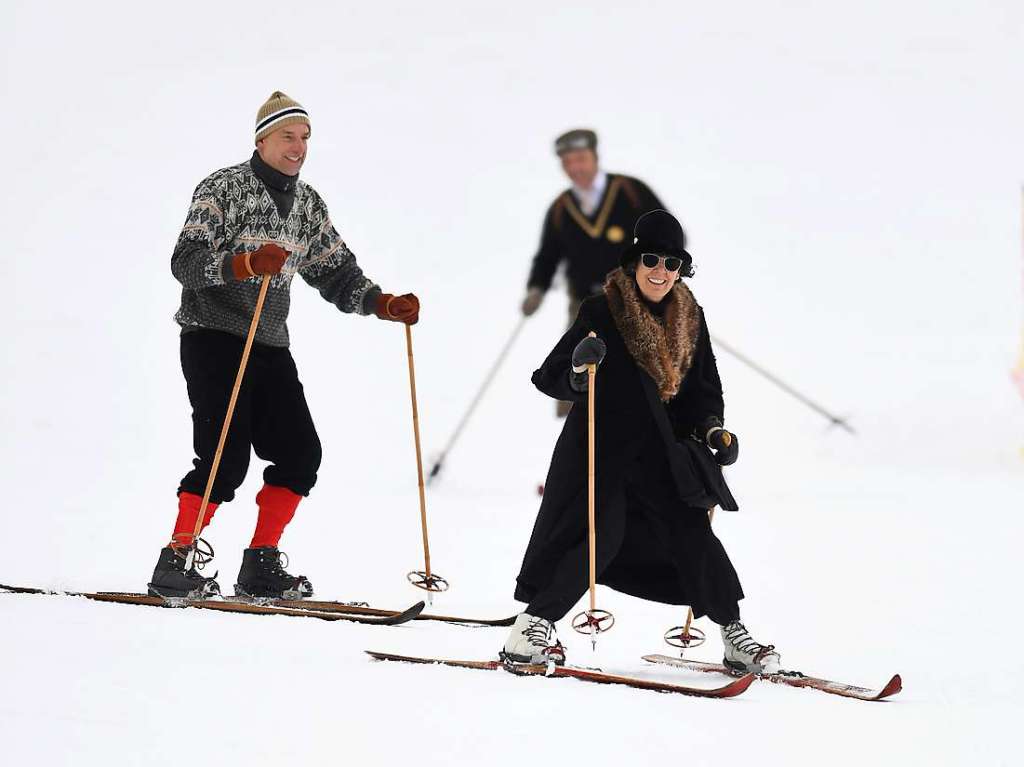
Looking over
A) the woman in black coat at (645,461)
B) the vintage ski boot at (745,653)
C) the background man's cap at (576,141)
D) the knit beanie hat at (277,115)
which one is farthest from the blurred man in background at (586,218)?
the vintage ski boot at (745,653)

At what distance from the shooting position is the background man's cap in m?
6.96

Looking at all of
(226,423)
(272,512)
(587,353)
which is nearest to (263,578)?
(272,512)

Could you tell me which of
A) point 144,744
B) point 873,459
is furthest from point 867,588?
point 873,459

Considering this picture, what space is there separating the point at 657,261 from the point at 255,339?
1.26 metres

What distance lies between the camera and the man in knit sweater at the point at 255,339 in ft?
14.0

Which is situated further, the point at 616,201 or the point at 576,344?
the point at 616,201

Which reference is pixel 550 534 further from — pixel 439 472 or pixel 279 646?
pixel 439 472

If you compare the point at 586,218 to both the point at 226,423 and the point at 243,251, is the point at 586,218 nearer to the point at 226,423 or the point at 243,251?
the point at 243,251

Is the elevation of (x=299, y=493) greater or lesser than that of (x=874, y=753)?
greater

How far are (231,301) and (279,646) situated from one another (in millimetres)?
1108

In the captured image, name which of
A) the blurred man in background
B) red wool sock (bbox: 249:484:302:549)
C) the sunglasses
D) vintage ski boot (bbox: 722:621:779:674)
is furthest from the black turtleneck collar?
the blurred man in background

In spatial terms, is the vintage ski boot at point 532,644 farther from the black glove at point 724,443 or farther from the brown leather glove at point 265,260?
the brown leather glove at point 265,260

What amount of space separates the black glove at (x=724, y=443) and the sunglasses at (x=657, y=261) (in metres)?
0.39

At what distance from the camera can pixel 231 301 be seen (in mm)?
4352
